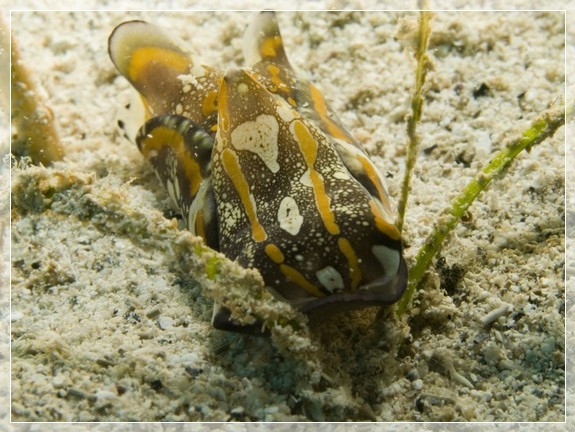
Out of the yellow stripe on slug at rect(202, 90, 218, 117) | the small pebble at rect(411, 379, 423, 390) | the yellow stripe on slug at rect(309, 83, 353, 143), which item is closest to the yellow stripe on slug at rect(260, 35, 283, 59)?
the yellow stripe on slug at rect(309, 83, 353, 143)

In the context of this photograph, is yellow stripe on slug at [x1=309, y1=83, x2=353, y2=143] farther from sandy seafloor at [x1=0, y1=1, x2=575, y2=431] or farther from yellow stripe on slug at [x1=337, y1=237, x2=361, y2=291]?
yellow stripe on slug at [x1=337, y1=237, x2=361, y2=291]

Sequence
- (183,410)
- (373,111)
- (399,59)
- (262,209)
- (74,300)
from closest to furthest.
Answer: (183,410)
(262,209)
(74,300)
(373,111)
(399,59)

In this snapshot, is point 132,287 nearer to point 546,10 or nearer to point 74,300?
point 74,300

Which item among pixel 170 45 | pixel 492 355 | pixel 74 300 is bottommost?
pixel 492 355

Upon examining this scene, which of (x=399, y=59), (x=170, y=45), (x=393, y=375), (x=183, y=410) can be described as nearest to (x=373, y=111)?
(x=399, y=59)

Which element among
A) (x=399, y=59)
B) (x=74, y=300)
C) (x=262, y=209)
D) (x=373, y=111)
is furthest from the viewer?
(x=399, y=59)

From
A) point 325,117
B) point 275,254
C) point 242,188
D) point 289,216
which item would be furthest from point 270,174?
point 325,117

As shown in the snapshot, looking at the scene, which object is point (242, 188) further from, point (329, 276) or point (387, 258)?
point (387, 258)
